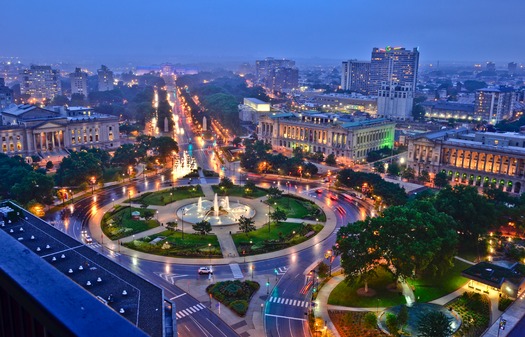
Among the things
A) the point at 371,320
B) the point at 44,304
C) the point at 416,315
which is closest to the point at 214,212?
the point at 371,320

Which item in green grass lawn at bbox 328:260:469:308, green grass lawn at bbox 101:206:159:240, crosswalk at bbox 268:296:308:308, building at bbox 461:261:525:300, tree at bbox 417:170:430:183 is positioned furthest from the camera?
tree at bbox 417:170:430:183

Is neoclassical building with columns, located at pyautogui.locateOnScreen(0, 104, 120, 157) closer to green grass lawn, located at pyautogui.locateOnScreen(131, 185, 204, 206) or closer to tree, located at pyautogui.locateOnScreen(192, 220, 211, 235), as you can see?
green grass lawn, located at pyautogui.locateOnScreen(131, 185, 204, 206)

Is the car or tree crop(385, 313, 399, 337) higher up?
tree crop(385, 313, 399, 337)

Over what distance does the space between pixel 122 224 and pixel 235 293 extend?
40.8 meters

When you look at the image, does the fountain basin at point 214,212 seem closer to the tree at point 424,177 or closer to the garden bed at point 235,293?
the garden bed at point 235,293

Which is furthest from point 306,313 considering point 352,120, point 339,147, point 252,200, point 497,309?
point 352,120

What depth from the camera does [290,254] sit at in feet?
286

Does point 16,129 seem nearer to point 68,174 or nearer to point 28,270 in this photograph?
point 68,174

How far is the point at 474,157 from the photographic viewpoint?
143 m

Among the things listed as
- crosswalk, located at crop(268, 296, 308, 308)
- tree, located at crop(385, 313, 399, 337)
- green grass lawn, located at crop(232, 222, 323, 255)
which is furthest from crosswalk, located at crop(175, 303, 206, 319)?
tree, located at crop(385, 313, 399, 337)

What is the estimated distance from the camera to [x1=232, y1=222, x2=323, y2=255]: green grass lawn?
88500 millimetres

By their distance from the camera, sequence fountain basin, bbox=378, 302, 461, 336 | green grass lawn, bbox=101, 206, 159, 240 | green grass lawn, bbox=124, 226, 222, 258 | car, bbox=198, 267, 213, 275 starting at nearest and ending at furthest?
fountain basin, bbox=378, 302, 461, 336, car, bbox=198, 267, 213, 275, green grass lawn, bbox=124, 226, 222, 258, green grass lawn, bbox=101, 206, 159, 240

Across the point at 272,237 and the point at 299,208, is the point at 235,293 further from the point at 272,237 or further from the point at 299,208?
the point at 299,208

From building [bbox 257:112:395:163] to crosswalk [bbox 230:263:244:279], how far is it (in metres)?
104
